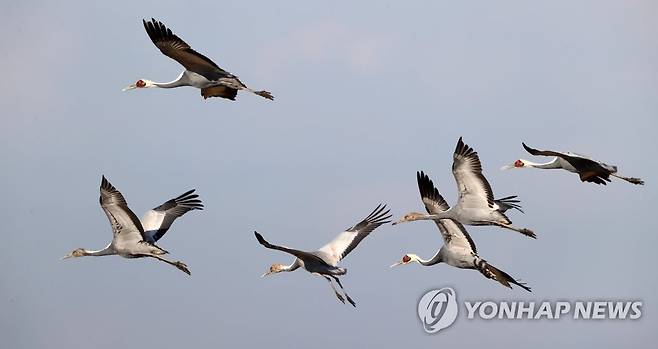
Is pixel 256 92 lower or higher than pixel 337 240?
higher

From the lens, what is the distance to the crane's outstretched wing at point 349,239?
37594 millimetres

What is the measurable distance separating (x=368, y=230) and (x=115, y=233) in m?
6.09

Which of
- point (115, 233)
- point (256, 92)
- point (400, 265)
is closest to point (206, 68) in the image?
point (256, 92)

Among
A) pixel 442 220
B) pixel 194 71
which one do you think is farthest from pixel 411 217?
pixel 194 71

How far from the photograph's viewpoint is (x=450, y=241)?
1500 inches

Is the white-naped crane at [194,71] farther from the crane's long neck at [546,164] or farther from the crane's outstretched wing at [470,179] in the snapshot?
the crane's long neck at [546,164]

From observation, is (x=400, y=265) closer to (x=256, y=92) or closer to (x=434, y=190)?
(x=434, y=190)

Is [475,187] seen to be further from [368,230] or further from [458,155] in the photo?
[368,230]

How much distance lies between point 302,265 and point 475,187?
446cm

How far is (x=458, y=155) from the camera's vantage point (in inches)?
1443

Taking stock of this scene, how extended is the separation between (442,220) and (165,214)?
24.2ft

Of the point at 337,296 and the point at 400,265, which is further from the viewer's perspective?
the point at 400,265

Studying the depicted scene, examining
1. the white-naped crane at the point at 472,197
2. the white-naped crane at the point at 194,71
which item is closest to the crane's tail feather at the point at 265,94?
the white-naped crane at the point at 194,71

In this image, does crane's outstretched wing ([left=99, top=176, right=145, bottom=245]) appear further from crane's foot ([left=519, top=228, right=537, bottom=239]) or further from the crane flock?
crane's foot ([left=519, top=228, right=537, bottom=239])
